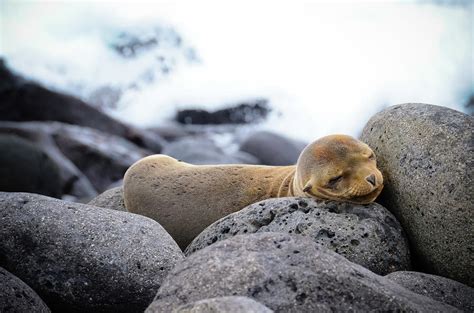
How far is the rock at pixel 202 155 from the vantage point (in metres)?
10.5

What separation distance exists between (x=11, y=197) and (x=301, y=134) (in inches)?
446

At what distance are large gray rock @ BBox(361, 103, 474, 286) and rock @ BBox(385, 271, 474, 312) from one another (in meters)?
0.27

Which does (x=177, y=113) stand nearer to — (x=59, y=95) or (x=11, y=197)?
(x=59, y=95)

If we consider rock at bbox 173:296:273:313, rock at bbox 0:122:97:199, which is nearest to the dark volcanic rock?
rock at bbox 0:122:97:199

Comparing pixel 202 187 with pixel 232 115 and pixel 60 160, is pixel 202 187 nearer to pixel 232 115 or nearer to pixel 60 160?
pixel 60 160

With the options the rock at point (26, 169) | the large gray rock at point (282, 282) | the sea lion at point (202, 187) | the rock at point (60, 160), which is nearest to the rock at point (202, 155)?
the rock at point (60, 160)

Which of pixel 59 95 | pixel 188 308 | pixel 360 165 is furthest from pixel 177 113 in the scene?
pixel 188 308

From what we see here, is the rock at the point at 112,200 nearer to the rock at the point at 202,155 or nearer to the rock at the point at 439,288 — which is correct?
the rock at the point at 439,288

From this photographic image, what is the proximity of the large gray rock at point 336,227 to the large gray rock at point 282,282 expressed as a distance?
782 millimetres

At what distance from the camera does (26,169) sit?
33.0 ft

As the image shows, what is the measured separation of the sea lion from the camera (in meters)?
4.66

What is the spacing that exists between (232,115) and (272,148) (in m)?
4.57

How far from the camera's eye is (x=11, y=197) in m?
4.32

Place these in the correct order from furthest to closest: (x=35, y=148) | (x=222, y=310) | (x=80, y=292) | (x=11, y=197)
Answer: (x=35, y=148), (x=11, y=197), (x=80, y=292), (x=222, y=310)
